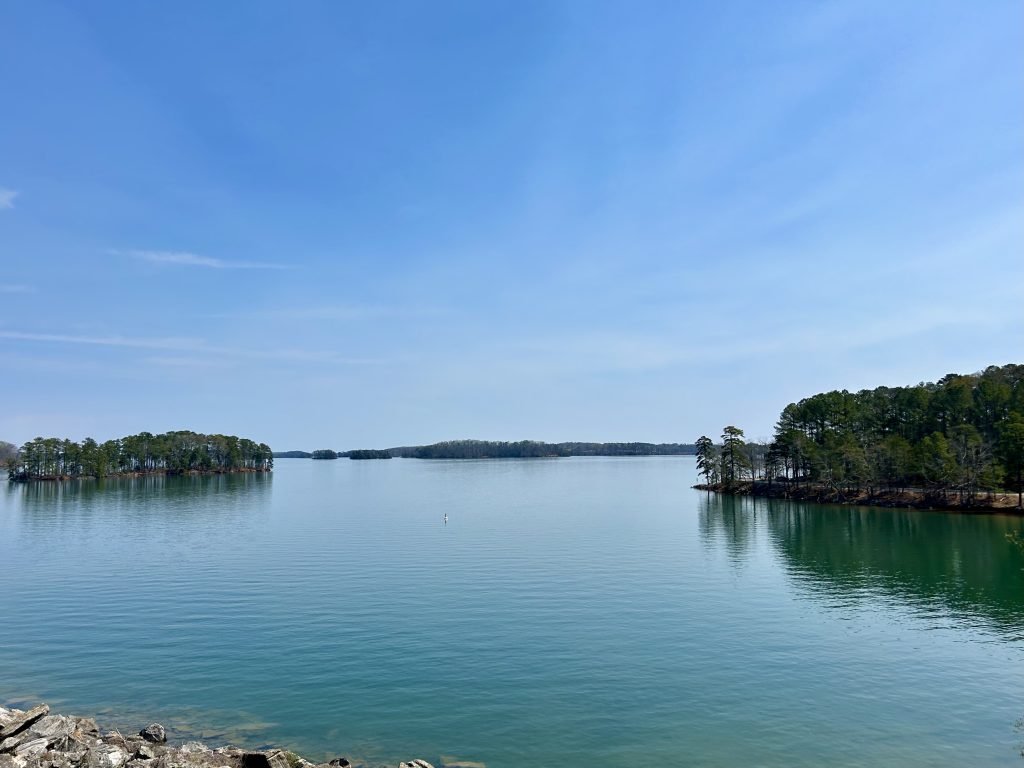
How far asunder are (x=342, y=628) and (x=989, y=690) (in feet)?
95.3

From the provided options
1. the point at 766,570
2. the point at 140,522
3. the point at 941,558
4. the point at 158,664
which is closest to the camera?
the point at 158,664

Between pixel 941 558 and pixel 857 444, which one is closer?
pixel 941 558

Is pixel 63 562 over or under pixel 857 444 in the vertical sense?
under

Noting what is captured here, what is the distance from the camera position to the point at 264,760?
1811cm

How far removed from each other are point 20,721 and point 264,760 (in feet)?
28.8

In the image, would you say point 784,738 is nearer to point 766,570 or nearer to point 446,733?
point 446,733

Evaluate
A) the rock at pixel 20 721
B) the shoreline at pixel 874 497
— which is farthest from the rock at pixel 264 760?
the shoreline at pixel 874 497

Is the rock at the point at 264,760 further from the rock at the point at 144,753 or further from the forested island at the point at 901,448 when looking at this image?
the forested island at the point at 901,448

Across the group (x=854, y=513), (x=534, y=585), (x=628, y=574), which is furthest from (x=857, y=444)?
(x=534, y=585)

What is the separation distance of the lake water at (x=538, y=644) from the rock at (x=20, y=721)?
113 inches

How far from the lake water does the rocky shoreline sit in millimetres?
1880

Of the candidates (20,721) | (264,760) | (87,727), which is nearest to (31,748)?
(20,721)

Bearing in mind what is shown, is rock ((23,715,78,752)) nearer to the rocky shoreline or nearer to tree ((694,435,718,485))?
the rocky shoreline

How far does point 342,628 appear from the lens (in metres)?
34.3
